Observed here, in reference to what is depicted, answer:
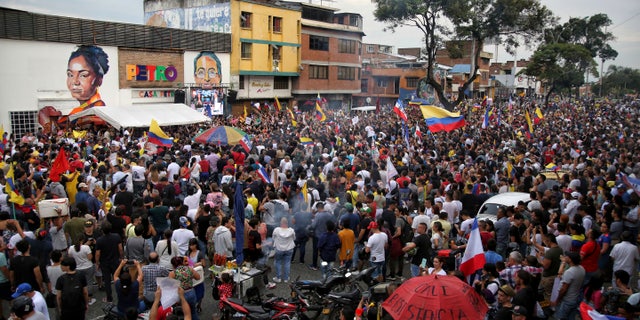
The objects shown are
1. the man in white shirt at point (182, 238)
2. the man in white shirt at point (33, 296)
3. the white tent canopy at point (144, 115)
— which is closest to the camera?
the man in white shirt at point (33, 296)

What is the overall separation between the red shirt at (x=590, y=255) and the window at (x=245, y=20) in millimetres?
34833

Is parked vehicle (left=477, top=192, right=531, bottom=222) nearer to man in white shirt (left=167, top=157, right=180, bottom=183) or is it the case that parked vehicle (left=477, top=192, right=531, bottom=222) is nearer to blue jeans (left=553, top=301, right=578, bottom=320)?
blue jeans (left=553, top=301, right=578, bottom=320)

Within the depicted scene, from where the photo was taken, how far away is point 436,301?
4.90m

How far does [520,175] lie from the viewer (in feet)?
46.6

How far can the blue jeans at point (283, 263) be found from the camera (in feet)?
30.2

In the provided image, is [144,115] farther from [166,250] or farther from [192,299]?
[192,299]

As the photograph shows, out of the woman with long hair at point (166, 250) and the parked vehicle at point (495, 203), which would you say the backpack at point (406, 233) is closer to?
the parked vehicle at point (495, 203)

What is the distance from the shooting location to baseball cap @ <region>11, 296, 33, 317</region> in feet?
18.5

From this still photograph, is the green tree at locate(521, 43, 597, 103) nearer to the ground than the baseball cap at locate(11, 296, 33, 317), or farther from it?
farther from it

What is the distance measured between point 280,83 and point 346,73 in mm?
8679

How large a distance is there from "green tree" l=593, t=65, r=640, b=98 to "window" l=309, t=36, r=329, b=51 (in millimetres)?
51913

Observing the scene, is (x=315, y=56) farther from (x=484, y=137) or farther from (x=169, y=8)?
(x=484, y=137)

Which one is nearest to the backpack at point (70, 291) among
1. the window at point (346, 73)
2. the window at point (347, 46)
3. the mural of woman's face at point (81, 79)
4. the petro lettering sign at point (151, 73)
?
the mural of woman's face at point (81, 79)

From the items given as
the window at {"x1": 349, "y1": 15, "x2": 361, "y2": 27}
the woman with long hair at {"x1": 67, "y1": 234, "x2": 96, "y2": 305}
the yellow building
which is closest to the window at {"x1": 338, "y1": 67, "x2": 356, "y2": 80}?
the window at {"x1": 349, "y1": 15, "x2": 361, "y2": 27}
